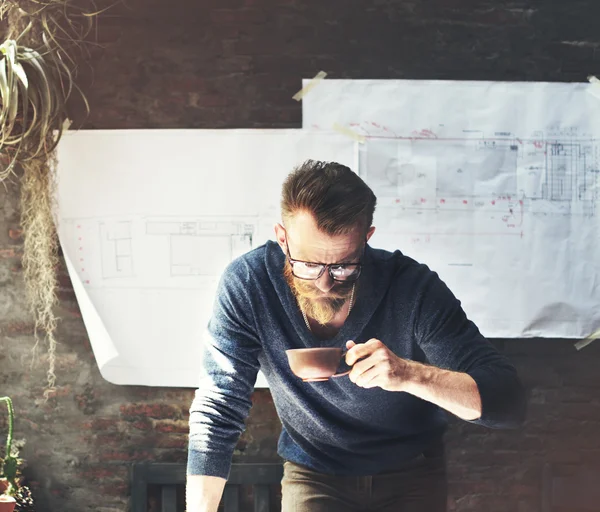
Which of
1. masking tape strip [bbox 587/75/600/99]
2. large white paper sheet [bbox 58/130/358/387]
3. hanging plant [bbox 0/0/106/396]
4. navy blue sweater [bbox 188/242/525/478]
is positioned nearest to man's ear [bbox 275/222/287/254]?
navy blue sweater [bbox 188/242/525/478]

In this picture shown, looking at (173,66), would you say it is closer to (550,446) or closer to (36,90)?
(36,90)

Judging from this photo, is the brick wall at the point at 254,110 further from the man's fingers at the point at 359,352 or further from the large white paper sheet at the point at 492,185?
the man's fingers at the point at 359,352

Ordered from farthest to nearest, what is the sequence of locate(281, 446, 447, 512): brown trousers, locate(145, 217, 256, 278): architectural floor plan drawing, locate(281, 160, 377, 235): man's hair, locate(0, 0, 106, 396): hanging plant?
locate(145, 217, 256, 278): architectural floor plan drawing
locate(0, 0, 106, 396): hanging plant
locate(281, 446, 447, 512): brown trousers
locate(281, 160, 377, 235): man's hair

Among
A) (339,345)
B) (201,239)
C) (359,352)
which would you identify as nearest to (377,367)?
(359,352)

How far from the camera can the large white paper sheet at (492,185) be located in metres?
2.95

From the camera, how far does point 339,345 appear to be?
2.18 m

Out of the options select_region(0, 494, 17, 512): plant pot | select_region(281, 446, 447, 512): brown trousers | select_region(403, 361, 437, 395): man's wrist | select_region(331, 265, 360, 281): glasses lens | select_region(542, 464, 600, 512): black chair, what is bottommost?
select_region(542, 464, 600, 512): black chair

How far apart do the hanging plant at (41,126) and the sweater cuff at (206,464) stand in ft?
4.35

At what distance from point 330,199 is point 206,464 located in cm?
80

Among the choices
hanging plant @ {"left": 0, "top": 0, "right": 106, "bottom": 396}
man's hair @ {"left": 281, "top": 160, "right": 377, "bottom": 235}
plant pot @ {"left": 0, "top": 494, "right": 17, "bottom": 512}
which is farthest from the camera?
hanging plant @ {"left": 0, "top": 0, "right": 106, "bottom": 396}

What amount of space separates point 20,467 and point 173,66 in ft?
5.83

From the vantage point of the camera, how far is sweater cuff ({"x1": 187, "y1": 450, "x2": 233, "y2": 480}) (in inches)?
77.4

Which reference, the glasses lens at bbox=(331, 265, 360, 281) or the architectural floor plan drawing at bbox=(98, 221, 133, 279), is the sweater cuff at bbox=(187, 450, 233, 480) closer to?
the glasses lens at bbox=(331, 265, 360, 281)

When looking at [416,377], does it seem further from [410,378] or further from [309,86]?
[309,86]
